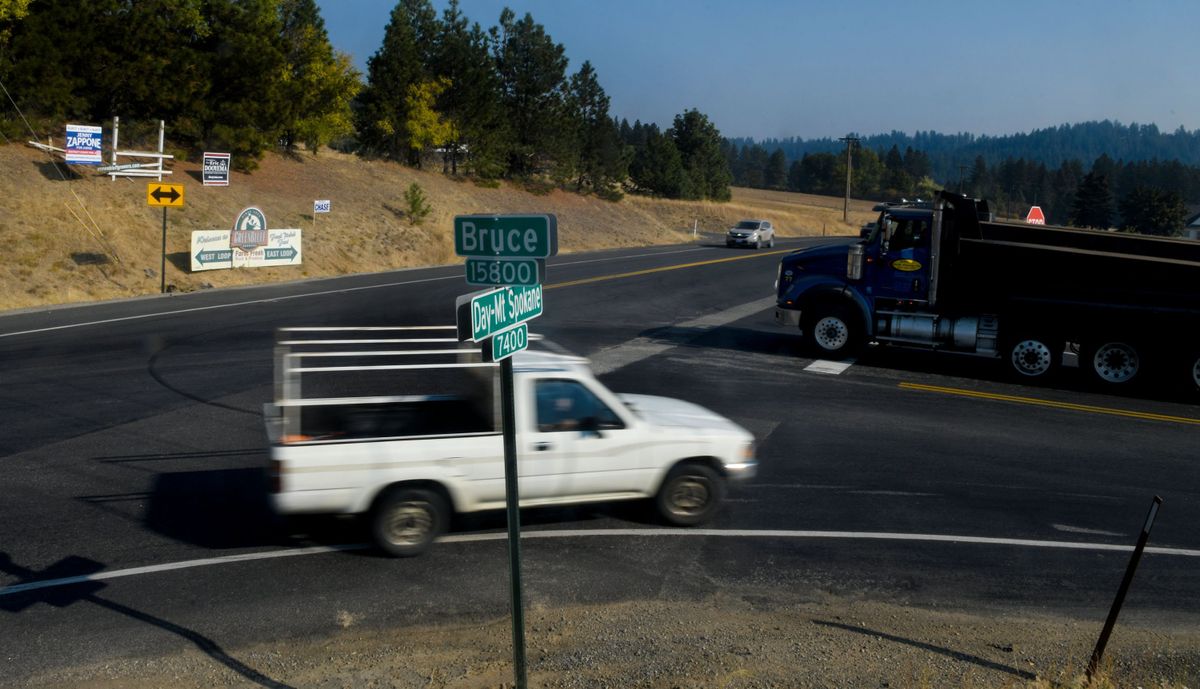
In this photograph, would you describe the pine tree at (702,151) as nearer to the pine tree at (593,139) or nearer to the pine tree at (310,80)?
the pine tree at (593,139)

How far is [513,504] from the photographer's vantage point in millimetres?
5781

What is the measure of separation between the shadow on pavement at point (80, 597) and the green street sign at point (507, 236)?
342cm

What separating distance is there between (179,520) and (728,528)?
5.60 metres

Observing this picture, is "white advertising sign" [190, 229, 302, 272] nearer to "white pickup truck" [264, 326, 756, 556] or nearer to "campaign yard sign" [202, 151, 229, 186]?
"campaign yard sign" [202, 151, 229, 186]

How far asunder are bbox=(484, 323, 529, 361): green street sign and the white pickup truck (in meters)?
3.15

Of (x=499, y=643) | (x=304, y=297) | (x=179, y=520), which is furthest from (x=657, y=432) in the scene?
(x=304, y=297)

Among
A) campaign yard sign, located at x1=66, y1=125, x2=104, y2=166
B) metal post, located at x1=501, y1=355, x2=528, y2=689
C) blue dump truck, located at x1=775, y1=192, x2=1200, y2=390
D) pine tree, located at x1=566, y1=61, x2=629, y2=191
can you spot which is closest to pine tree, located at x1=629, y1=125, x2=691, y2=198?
pine tree, located at x1=566, y1=61, x2=629, y2=191

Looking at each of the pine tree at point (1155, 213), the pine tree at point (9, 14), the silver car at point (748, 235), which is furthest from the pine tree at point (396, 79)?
the pine tree at point (1155, 213)

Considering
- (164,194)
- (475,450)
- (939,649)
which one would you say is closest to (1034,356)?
Answer: (939,649)

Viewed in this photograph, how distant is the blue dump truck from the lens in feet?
59.1

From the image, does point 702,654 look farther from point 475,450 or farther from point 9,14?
point 9,14

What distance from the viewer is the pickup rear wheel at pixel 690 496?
10.1 metres

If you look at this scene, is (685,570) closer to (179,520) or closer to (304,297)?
(179,520)

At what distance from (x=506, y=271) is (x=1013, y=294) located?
15468mm
